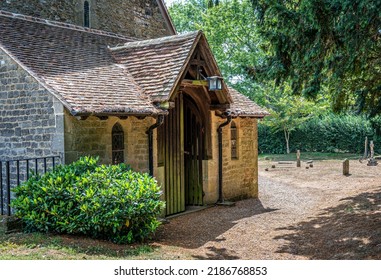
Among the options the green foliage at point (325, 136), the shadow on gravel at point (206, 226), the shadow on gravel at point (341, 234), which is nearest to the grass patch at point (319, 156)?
the green foliage at point (325, 136)

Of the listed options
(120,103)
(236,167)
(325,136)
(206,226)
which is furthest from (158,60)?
(325,136)

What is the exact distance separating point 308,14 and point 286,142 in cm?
2754

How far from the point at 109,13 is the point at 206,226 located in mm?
9306

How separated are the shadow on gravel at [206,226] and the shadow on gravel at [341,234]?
4.70 ft

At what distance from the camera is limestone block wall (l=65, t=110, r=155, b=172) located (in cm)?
966

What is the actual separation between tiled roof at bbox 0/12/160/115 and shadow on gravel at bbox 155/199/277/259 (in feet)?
9.41

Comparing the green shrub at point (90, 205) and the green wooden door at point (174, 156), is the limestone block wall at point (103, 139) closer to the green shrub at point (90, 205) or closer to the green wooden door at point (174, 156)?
the green wooden door at point (174, 156)

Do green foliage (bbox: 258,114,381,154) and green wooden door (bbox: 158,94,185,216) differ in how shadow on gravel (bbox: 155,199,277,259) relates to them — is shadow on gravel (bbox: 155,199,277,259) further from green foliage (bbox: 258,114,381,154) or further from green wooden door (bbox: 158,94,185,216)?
green foliage (bbox: 258,114,381,154)

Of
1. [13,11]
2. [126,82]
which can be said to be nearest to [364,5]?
[126,82]

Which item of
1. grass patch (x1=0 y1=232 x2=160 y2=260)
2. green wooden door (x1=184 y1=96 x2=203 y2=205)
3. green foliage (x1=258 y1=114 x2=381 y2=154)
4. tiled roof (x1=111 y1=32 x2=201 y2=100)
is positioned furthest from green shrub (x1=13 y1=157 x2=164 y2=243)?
green foliage (x1=258 y1=114 x2=381 y2=154)

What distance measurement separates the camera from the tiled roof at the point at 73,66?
9859 millimetres

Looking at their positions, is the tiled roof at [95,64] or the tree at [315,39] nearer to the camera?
the tree at [315,39]

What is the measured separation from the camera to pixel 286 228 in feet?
34.4

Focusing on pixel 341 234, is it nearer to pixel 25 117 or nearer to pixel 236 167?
pixel 236 167
